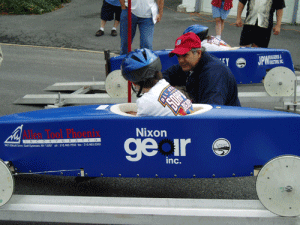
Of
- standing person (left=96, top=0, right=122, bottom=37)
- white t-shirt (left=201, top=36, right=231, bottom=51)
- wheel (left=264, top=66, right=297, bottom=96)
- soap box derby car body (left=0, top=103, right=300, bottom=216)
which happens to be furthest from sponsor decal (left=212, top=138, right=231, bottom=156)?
→ standing person (left=96, top=0, right=122, bottom=37)

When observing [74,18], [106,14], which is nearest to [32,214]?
[106,14]

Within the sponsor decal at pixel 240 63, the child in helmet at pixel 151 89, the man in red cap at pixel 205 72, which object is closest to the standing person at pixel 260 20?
the sponsor decal at pixel 240 63

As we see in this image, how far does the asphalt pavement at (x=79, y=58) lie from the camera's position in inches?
133

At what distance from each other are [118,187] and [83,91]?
274cm

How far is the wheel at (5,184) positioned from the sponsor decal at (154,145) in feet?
2.77

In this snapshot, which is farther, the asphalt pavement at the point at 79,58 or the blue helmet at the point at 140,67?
the asphalt pavement at the point at 79,58

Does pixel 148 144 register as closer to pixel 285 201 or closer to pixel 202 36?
pixel 285 201

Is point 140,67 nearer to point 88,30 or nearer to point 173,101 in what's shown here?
point 173,101

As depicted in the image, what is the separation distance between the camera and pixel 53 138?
2.83m

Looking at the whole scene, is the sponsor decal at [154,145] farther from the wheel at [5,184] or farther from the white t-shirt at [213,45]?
the white t-shirt at [213,45]

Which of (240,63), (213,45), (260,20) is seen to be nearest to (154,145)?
(213,45)

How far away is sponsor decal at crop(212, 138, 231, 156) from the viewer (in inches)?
106

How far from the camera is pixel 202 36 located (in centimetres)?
457

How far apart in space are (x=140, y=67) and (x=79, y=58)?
5.23 metres
